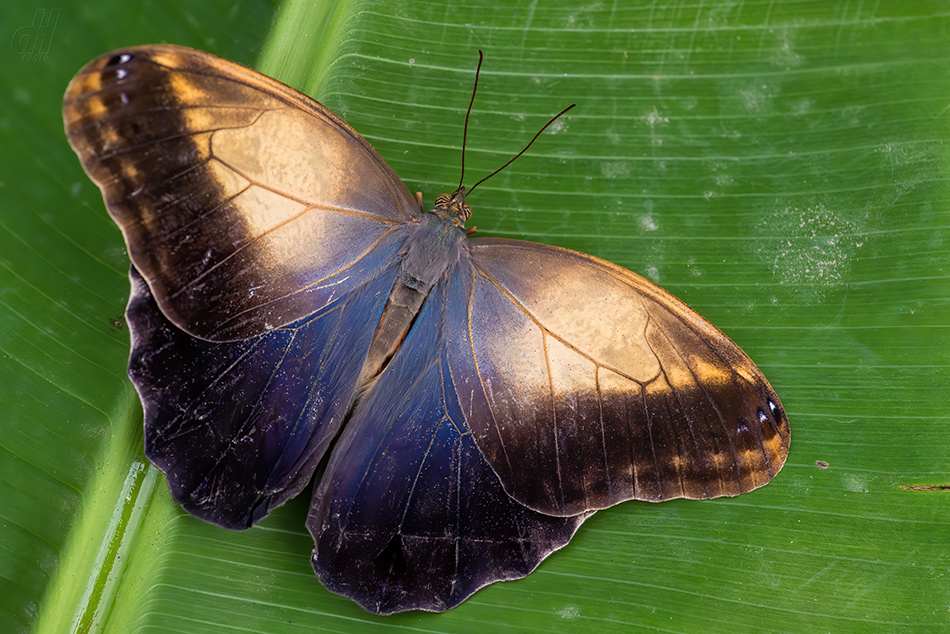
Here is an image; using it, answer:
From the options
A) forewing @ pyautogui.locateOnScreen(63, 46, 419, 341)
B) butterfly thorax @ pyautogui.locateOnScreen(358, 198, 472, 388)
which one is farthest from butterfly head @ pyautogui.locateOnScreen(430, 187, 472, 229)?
forewing @ pyautogui.locateOnScreen(63, 46, 419, 341)

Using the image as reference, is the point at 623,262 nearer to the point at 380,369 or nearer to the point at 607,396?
the point at 607,396

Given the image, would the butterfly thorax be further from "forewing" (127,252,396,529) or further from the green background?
the green background

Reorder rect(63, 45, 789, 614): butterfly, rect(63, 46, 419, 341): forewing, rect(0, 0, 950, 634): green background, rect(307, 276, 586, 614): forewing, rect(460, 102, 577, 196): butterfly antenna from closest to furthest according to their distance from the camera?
rect(63, 46, 419, 341): forewing < rect(63, 45, 789, 614): butterfly < rect(307, 276, 586, 614): forewing < rect(0, 0, 950, 634): green background < rect(460, 102, 577, 196): butterfly antenna

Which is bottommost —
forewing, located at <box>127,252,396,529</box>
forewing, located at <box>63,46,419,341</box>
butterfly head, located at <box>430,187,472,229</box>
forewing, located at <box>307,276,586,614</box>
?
forewing, located at <box>307,276,586,614</box>

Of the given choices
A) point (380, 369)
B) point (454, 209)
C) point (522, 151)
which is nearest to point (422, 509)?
point (380, 369)

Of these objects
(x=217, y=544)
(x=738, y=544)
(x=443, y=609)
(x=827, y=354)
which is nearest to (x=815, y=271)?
(x=827, y=354)

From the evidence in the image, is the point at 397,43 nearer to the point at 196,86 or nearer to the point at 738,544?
the point at 196,86

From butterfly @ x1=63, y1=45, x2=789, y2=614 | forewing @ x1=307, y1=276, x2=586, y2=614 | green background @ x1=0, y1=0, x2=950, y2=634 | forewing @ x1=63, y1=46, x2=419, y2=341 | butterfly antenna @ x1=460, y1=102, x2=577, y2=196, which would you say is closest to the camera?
forewing @ x1=63, y1=46, x2=419, y2=341

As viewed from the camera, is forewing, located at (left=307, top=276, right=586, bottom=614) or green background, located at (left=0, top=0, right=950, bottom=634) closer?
forewing, located at (left=307, top=276, right=586, bottom=614)
